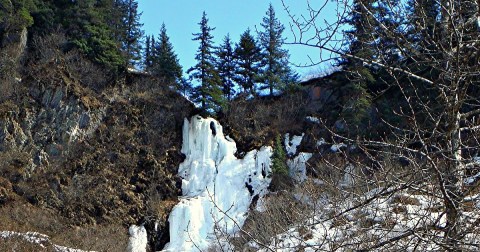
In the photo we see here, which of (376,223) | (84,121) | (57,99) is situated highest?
(57,99)

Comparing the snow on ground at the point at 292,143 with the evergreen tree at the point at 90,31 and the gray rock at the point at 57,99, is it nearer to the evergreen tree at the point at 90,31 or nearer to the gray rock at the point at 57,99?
the evergreen tree at the point at 90,31

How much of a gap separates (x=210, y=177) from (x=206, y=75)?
5162mm

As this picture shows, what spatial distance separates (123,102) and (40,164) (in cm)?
466

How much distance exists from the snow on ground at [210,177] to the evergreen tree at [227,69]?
3.08m

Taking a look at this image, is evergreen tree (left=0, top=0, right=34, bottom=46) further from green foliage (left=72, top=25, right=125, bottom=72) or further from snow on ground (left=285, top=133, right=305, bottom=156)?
snow on ground (left=285, top=133, right=305, bottom=156)

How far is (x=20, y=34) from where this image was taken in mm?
24172

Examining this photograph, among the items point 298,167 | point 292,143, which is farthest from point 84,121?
point 298,167

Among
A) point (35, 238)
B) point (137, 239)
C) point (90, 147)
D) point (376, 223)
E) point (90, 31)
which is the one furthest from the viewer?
point (90, 31)

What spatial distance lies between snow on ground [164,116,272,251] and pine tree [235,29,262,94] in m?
3.78

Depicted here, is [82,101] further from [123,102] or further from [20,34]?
[20,34]

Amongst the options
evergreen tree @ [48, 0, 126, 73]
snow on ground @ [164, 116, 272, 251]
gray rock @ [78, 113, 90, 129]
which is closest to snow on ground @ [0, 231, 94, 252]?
snow on ground @ [164, 116, 272, 251]

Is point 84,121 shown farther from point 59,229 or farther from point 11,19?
point 11,19

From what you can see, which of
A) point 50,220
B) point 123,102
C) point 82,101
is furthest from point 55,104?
point 50,220

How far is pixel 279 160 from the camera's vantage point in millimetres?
20812
